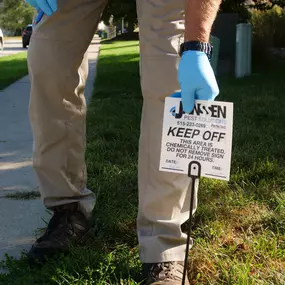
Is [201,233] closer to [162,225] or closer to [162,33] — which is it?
[162,225]

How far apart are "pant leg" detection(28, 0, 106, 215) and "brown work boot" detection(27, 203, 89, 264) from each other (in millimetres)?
42

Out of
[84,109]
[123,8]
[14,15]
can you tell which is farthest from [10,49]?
[14,15]

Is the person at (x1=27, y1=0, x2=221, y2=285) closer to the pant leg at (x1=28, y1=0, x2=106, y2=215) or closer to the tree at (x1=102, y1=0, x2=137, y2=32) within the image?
the pant leg at (x1=28, y1=0, x2=106, y2=215)

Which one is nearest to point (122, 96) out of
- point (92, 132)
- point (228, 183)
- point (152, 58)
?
point (92, 132)

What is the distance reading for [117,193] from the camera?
9.38 feet

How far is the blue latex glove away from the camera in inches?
63.5

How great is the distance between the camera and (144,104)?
1949 millimetres

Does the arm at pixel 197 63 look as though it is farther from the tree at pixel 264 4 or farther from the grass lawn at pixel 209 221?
the tree at pixel 264 4

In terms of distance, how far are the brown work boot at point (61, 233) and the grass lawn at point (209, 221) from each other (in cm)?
5

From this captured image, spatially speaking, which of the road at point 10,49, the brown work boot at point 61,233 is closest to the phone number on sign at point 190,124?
the brown work boot at point 61,233

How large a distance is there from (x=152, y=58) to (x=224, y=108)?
0.42 m

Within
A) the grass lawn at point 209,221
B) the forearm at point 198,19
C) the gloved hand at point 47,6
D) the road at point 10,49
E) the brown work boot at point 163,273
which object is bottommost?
the road at point 10,49

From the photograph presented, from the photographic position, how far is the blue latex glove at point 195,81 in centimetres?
161

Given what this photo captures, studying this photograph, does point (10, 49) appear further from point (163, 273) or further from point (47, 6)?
point (163, 273)
